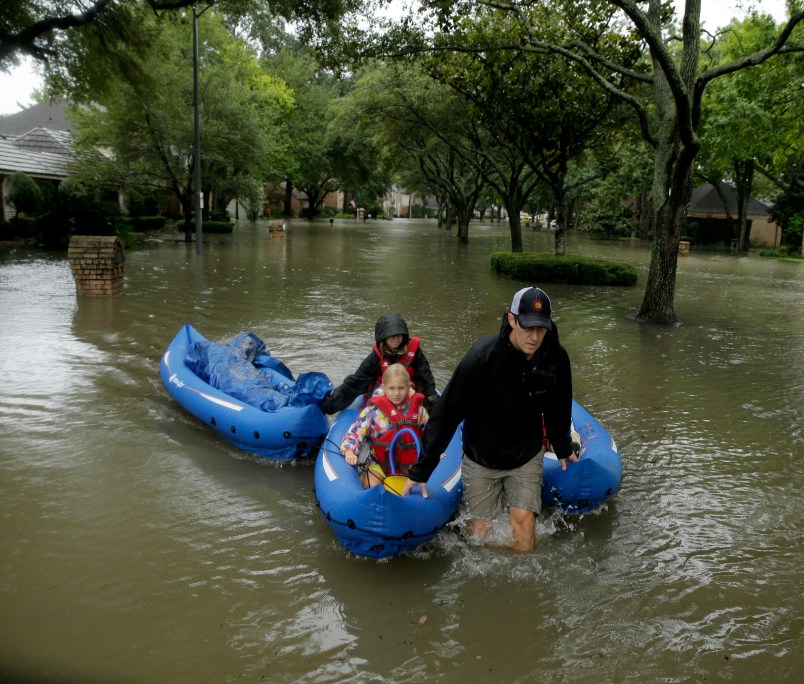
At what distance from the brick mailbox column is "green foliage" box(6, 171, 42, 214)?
13459 mm

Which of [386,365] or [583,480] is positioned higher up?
[386,365]

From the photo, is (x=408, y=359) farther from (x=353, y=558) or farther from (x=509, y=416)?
(x=353, y=558)

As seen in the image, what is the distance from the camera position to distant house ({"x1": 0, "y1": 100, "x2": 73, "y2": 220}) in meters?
24.3

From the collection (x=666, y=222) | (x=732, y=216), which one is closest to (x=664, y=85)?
(x=666, y=222)

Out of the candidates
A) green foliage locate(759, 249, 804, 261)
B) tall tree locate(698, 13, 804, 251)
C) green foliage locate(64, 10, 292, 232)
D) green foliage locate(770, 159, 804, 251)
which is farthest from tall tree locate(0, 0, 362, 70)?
green foliage locate(770, 159, 804, 251)

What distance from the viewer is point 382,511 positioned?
154 inches

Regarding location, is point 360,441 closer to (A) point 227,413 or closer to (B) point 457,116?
(A) point 227,413

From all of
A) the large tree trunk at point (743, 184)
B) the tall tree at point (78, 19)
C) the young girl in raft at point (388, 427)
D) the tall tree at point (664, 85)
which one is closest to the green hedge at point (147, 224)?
the tall tree at point (78, 19)

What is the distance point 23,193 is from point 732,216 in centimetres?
3984

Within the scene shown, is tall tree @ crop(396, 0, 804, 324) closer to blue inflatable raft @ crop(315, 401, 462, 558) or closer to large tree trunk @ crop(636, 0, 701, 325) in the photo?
large tree trunk @ crop(636, 0, 701, 325)

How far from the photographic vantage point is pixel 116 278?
41.9 ft

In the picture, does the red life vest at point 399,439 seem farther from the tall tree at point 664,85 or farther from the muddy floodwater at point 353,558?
the tall tree at point 664,85

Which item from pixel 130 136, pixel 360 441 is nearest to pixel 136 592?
pixel 360 441

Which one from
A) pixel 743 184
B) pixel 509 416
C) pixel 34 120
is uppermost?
pixel 34 120
